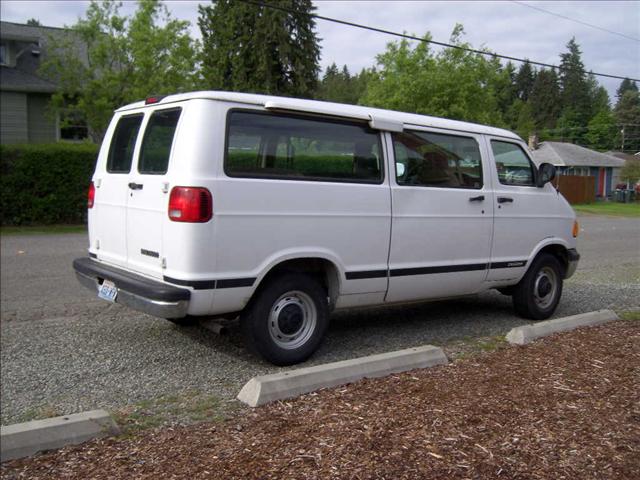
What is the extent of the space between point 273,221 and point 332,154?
2.87 feet

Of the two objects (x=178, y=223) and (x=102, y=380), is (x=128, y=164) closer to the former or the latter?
(x=178, y=223)

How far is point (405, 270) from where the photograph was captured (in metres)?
5.83

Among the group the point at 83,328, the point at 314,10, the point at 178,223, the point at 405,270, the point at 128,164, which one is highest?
the point at 314,10

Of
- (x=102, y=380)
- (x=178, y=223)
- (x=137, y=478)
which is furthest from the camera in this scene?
(x=102, y=380)

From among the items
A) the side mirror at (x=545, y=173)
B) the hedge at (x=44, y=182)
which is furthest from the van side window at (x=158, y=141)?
the hedge at (x=44, y=182)

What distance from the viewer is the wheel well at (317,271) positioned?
16.9 feet

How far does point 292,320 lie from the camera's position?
17.3 ft

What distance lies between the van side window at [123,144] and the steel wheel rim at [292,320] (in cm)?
182

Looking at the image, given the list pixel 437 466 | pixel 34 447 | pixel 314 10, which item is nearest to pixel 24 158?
pixel 34 447

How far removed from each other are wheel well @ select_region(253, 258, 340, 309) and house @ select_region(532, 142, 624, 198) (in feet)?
8.19

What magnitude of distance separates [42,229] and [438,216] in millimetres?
13201

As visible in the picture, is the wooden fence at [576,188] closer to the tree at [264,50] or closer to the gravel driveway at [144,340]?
the gravel driveway at [144,340]

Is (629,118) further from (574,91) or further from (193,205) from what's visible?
(193,205)

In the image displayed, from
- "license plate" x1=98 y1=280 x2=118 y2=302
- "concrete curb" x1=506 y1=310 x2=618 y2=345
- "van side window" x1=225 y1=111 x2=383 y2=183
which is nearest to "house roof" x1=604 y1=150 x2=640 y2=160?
"concrete curb" x1=506 y1=310 x2=618 y2=345
